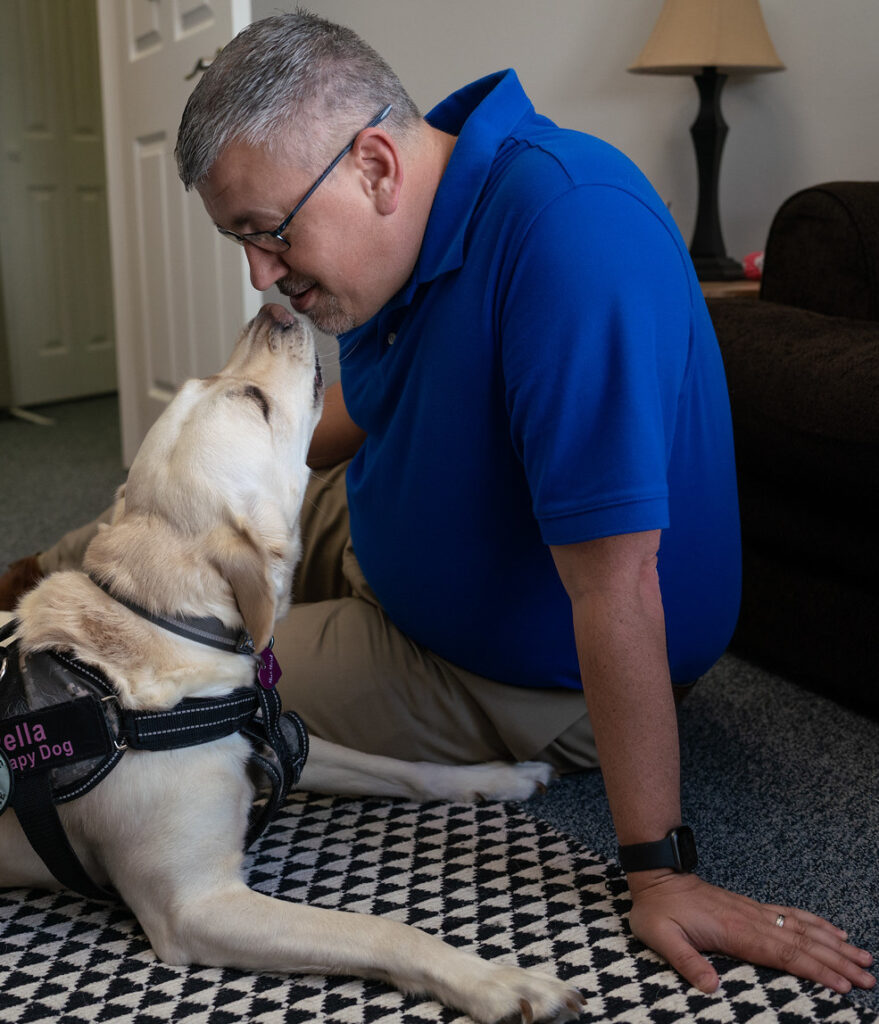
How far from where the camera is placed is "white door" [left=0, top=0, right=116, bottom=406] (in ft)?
16.1

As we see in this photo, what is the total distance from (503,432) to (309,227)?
1.18ft

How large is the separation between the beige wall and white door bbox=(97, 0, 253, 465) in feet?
1.30

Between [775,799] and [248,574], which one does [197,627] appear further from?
[775,799]

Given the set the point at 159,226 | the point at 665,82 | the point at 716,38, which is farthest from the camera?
the point at 159,226

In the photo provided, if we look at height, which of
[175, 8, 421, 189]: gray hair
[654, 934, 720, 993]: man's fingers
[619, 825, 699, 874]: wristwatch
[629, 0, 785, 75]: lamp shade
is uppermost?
[629, 0, 785, 75]: lamp shade

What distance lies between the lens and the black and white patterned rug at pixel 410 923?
45.3 inches

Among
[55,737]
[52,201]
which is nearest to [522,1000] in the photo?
[55,737]

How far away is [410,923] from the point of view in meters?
1.31

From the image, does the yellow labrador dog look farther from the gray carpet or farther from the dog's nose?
the gray carpet

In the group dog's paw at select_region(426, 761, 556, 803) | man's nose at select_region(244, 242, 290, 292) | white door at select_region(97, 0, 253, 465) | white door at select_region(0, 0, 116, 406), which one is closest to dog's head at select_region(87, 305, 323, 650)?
man's nose at select_region(244, 242, 290, 292)

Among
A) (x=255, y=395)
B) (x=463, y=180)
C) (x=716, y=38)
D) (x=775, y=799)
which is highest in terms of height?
(x=716, y=38)

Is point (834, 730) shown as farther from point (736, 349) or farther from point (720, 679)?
point (736, 349)

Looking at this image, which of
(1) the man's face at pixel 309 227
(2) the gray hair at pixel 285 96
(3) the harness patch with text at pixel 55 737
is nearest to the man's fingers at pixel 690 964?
(3) the harness patch with text at pixel 55 737

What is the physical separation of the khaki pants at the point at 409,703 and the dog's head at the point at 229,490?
36cm
